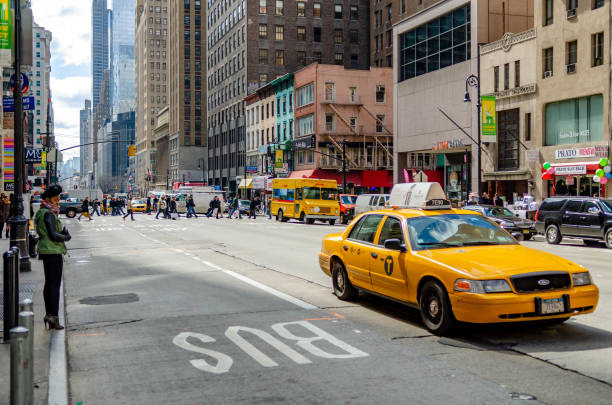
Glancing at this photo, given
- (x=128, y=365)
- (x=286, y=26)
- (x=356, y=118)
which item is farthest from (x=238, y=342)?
(x=286, y=26)

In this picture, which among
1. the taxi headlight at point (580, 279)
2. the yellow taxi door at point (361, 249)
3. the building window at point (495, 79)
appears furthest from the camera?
the building window at point (495, 79)

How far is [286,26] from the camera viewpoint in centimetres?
8781

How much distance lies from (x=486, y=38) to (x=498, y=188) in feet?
35.2

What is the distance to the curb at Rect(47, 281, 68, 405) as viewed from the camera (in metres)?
5.65

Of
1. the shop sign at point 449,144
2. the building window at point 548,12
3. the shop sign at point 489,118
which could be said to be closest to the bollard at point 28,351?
the building window at point 548,12

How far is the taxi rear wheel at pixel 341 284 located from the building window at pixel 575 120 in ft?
95.2

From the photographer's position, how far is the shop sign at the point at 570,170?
116ft

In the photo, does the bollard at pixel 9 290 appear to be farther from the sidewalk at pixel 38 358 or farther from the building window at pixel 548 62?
the building window at pixel 548 62

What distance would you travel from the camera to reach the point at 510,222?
2569 cm

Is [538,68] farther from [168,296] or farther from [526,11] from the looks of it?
[168,296]

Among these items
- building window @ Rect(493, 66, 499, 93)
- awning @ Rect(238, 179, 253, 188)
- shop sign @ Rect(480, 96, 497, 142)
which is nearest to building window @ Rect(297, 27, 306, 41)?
awning @ Rect(238, 179, 253, 188)

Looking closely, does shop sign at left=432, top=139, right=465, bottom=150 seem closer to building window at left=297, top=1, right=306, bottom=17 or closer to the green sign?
the green sign

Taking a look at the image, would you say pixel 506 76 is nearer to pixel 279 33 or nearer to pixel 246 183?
pixel 246 183

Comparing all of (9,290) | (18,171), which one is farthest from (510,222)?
(9,290)
